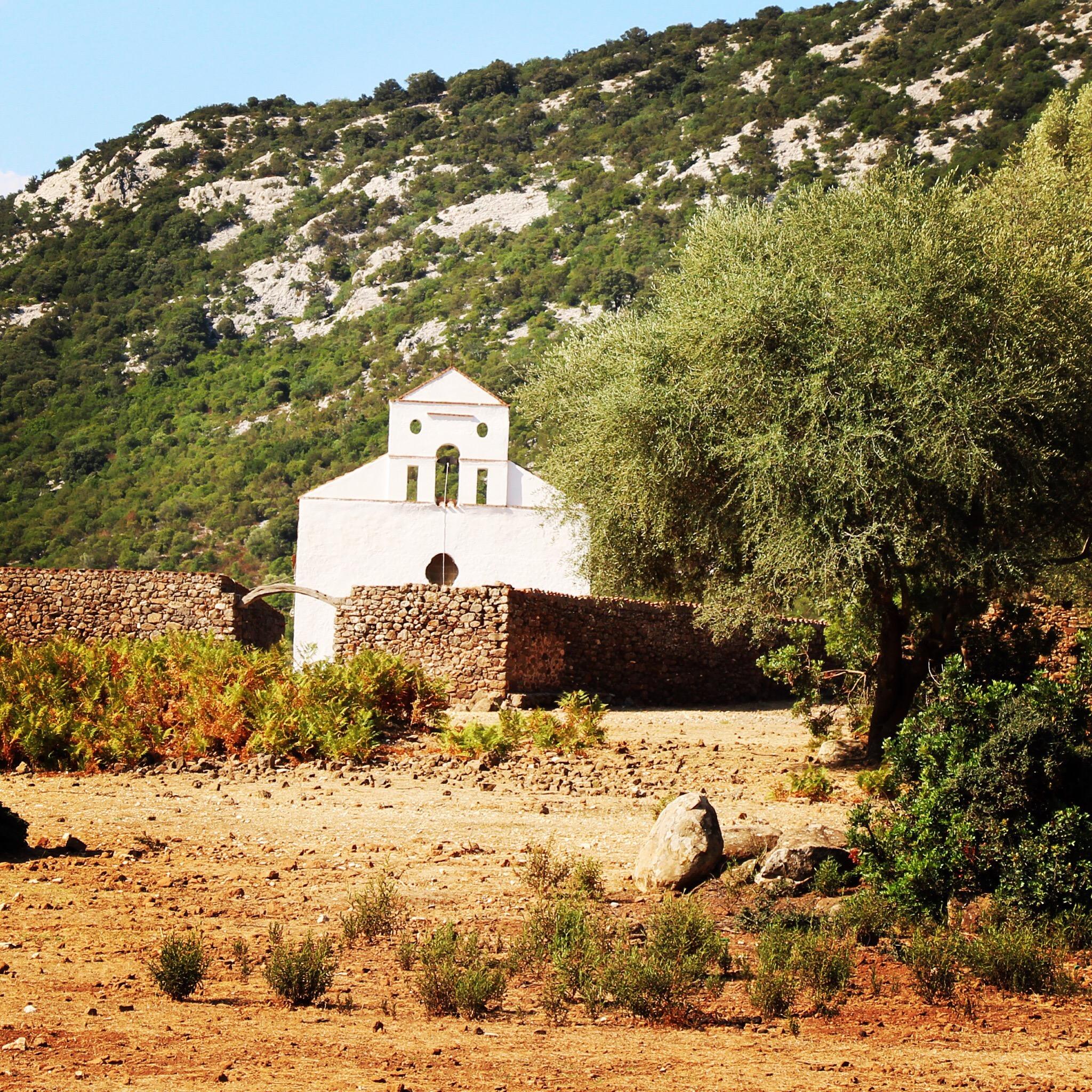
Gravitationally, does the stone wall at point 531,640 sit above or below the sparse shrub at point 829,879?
above

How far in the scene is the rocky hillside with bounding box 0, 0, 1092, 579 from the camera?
58.0 meters

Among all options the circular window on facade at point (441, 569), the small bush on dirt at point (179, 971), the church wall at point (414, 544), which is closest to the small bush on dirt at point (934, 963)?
the small bush on dirt at point (179, 971)

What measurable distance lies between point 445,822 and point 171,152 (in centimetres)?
9852

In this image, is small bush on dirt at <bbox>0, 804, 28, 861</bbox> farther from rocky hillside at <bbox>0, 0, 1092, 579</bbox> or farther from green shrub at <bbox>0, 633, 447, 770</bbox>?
rocky hillside at <bbox>0, 0, 1092, 579</bbox>

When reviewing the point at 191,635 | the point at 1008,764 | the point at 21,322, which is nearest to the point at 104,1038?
the point at 1008,764

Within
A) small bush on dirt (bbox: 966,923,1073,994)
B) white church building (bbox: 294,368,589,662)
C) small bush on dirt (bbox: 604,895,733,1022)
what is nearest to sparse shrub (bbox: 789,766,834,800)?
small bush on dirt (bbox: 604,895,733,1022)

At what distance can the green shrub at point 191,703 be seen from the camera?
12.4 m

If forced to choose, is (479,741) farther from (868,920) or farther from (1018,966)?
(1018,966)

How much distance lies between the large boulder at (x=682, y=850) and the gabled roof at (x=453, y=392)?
2371 cm

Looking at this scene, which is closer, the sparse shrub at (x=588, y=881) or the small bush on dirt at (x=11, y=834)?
the sparse shrub at (x=588, y=881)

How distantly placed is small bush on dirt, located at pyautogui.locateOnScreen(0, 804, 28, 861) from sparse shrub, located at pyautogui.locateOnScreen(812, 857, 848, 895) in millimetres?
5134

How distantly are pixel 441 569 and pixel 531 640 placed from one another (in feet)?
33.3

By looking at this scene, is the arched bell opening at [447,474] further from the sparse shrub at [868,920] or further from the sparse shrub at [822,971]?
the sparse shrub at [822,971]

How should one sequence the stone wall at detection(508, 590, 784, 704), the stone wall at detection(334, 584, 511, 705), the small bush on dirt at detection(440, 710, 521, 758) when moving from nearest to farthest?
the small bush on dirt at detection(440, 710, 521, 758) < the stone wall at detection(334, 584, 511, 705) < the stone wall at detection(508, 590, 784, 704)
